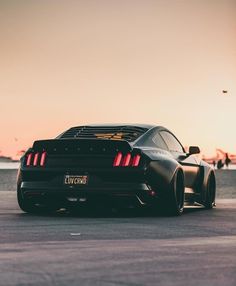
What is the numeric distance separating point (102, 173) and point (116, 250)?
15.0 ft

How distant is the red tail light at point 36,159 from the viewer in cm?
1328

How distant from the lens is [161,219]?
1280 centimetres

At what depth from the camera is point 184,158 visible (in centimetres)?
1457

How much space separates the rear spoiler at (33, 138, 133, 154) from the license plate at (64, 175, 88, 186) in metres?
0.40

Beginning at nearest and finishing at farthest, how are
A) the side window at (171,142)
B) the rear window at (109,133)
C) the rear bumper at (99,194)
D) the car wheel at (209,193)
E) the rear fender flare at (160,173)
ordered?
the rear bumper at (99,194), the rear fender flare at (160,173), the rear window at (109,133), the side window at (171,142), the car wheel at (209,193)

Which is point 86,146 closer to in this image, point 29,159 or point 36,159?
point 36,159

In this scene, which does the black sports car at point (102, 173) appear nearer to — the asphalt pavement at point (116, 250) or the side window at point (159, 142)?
the side window at point (159, 142)

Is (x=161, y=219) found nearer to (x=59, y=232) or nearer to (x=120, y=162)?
(x=120, y=162)

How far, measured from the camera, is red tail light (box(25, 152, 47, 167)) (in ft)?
43.6

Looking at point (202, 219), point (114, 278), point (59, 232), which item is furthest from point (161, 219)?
point (114, 278)

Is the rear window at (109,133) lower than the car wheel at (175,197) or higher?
higher

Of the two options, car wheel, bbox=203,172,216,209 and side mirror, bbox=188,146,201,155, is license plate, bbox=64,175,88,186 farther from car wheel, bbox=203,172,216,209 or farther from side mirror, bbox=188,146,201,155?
car wheel, bbox=203,172,216,209

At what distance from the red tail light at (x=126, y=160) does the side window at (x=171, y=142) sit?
A: 1617 millimetres

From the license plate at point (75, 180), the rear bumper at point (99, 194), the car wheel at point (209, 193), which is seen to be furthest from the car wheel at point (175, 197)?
the car wheel at point (209, 193)
